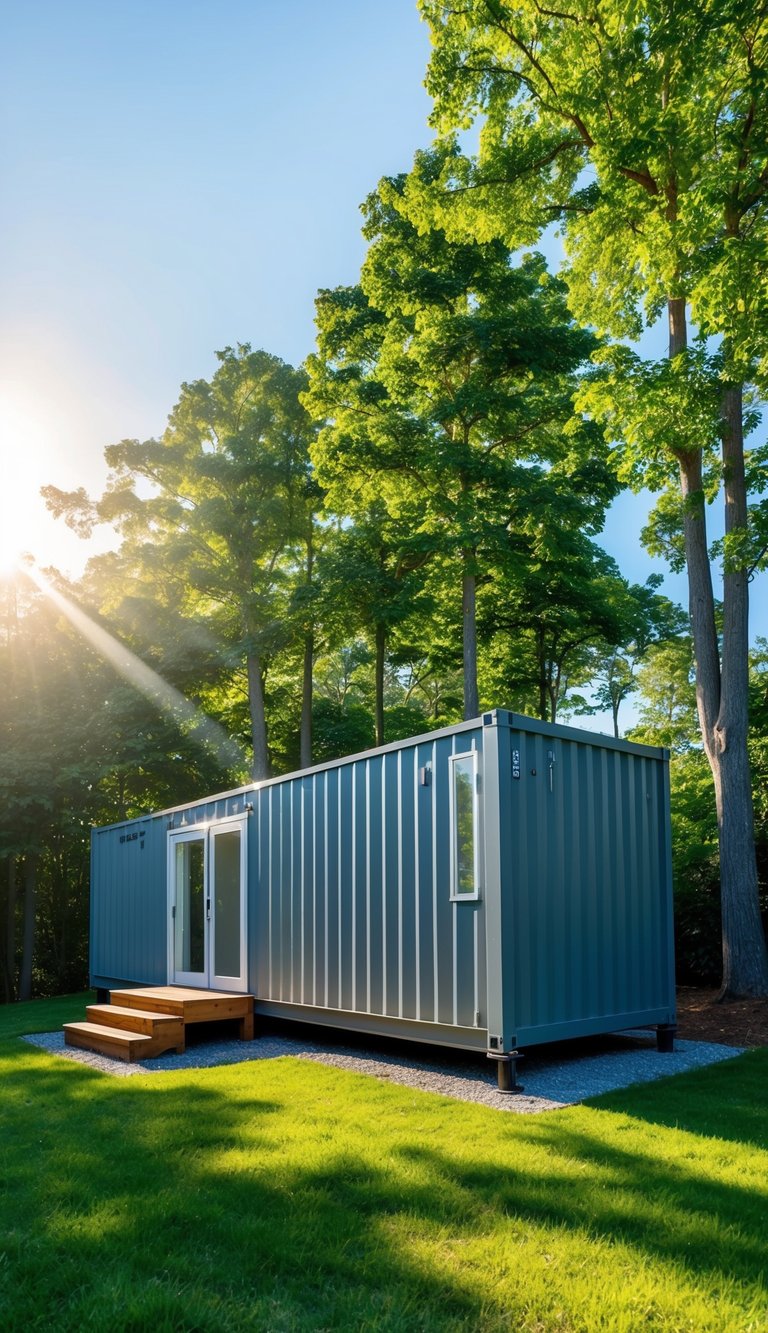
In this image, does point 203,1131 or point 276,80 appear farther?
point 276,80

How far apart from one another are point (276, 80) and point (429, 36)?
3130 mm

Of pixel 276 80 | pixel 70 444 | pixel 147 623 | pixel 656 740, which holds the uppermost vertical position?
pixel 276 80

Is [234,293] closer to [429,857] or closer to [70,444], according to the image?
[70,444]

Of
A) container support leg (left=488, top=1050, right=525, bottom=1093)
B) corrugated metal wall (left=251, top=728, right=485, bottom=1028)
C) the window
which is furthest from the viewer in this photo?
corrugated metal wall (left=251, top=728, right=485, bottom=1028)

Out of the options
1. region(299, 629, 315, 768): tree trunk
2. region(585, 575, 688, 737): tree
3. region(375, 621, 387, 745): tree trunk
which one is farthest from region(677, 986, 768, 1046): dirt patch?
region(299, 629, 315, 768): tree trunk

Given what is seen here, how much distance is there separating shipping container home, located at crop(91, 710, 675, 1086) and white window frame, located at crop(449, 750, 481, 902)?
14mm

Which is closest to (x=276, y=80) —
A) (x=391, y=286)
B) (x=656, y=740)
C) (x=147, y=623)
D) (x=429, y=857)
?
(x=391, y=286)

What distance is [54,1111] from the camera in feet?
18.4

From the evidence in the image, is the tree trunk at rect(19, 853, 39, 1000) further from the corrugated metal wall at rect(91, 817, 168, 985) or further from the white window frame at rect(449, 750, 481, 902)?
the white window frame at rect(449, 750, 481, 902)

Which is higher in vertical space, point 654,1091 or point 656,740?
point 656,740

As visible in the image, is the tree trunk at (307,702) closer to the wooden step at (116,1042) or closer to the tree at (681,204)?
the tree at (681,204)

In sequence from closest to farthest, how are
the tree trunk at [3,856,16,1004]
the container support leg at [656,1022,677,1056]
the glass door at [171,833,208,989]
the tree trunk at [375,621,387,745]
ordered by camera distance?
the container support leg at [656,1022,677,1056], the glass door at [171,833,208,989], the tree trunk at [375,621,387,745], the tree trunk at [3,856,16,1004]

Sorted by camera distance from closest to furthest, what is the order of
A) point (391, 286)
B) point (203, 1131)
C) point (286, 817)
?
point (203, 1131) < point (286, 817) < point (391, 286)

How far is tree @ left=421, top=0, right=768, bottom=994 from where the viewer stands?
9.12 metres
